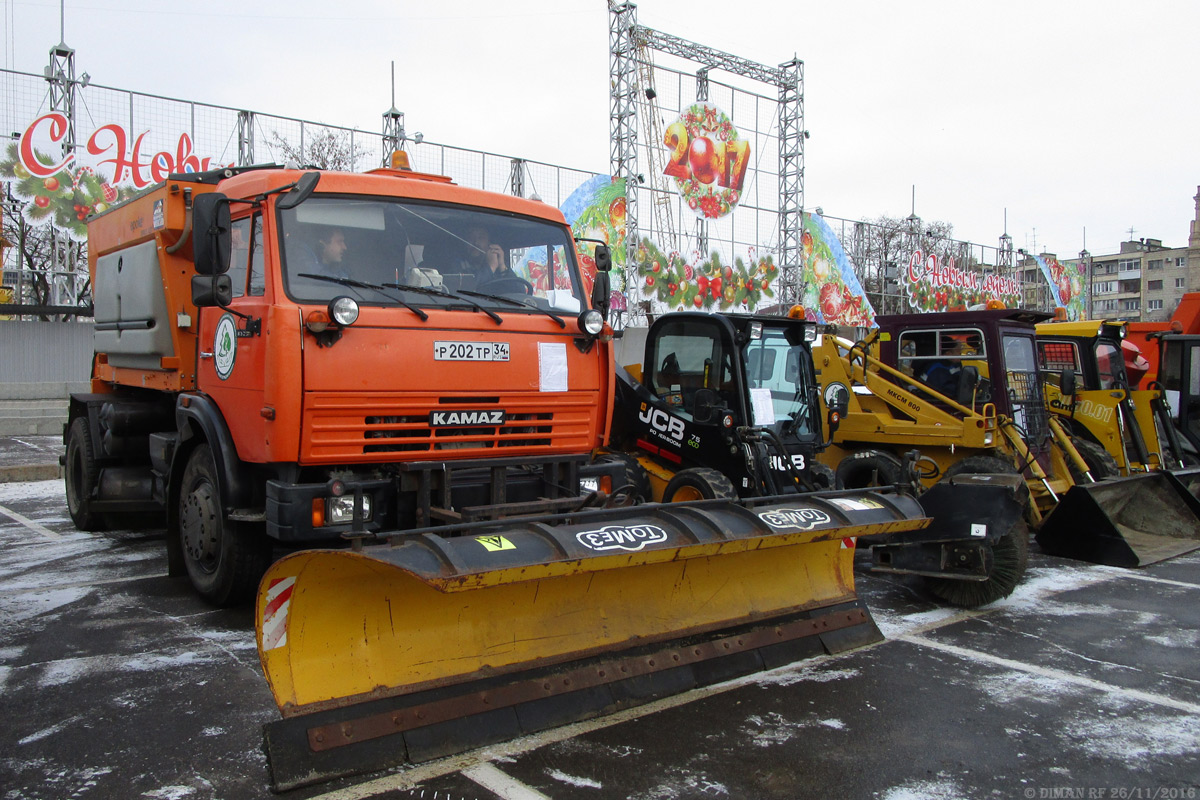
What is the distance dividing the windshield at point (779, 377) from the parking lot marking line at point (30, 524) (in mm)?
6459

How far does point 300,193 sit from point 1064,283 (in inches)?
1691

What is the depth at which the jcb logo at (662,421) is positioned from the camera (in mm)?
7691

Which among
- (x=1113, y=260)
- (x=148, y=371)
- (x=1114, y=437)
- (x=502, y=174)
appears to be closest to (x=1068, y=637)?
(x=1114, y=437)

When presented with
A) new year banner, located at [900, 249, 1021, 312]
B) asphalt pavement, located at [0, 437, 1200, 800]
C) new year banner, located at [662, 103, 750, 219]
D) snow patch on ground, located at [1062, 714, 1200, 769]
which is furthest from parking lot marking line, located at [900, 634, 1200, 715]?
new year banner, located at [900, 249, 1021, 312]

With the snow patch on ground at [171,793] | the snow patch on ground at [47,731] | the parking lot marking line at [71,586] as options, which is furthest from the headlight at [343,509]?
the parking lot marking line at [71,586]

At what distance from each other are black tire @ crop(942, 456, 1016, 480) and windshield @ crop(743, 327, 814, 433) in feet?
4.44

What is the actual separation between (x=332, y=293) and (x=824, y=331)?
5961mm

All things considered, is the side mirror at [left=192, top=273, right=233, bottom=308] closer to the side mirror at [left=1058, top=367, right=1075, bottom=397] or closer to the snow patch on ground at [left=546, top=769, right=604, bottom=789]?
the snow patch on ground at [left=546, top=769, right=604, bottom=789]

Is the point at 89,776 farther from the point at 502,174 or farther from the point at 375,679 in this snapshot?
the point at 502,174

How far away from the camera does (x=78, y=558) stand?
7336mm

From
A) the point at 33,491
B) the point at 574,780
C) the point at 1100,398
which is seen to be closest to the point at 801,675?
the point at 574,780

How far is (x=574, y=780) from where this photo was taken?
3.53 metres

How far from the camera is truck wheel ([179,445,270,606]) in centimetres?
539

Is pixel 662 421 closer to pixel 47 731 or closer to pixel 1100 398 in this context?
pixel 47 731
